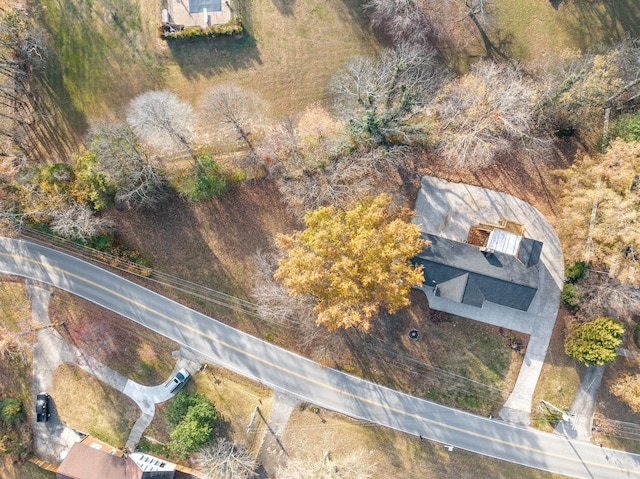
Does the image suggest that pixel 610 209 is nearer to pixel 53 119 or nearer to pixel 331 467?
pixel 331 467

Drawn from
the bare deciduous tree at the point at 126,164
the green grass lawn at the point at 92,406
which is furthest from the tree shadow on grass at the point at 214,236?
the green grass lawn at the point at 92,406

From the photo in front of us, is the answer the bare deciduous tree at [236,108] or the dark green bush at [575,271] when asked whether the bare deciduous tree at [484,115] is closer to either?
the dark green bush at [575,271]

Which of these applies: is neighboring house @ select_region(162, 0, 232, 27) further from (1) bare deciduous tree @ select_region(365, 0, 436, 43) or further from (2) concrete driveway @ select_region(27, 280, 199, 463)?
(2) concrete driveway @ select_region(27, 280, 199, 463)

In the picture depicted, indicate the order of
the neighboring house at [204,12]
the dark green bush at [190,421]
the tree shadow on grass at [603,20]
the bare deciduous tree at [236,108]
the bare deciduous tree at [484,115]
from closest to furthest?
the bare deciduous tree at [484,115] < the dark green bush at [190,421] < the tree shadow on grass at [603,20] < the neighboring house at [204,12] < the bare deciduous tree at [236,108]

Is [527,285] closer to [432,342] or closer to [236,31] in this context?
Answer: [432,342]

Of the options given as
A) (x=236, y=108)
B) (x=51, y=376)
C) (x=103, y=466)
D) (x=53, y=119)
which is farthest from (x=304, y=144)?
(x=103, y=466)

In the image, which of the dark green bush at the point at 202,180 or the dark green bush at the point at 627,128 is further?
the dark green bush at the point at 202,180
